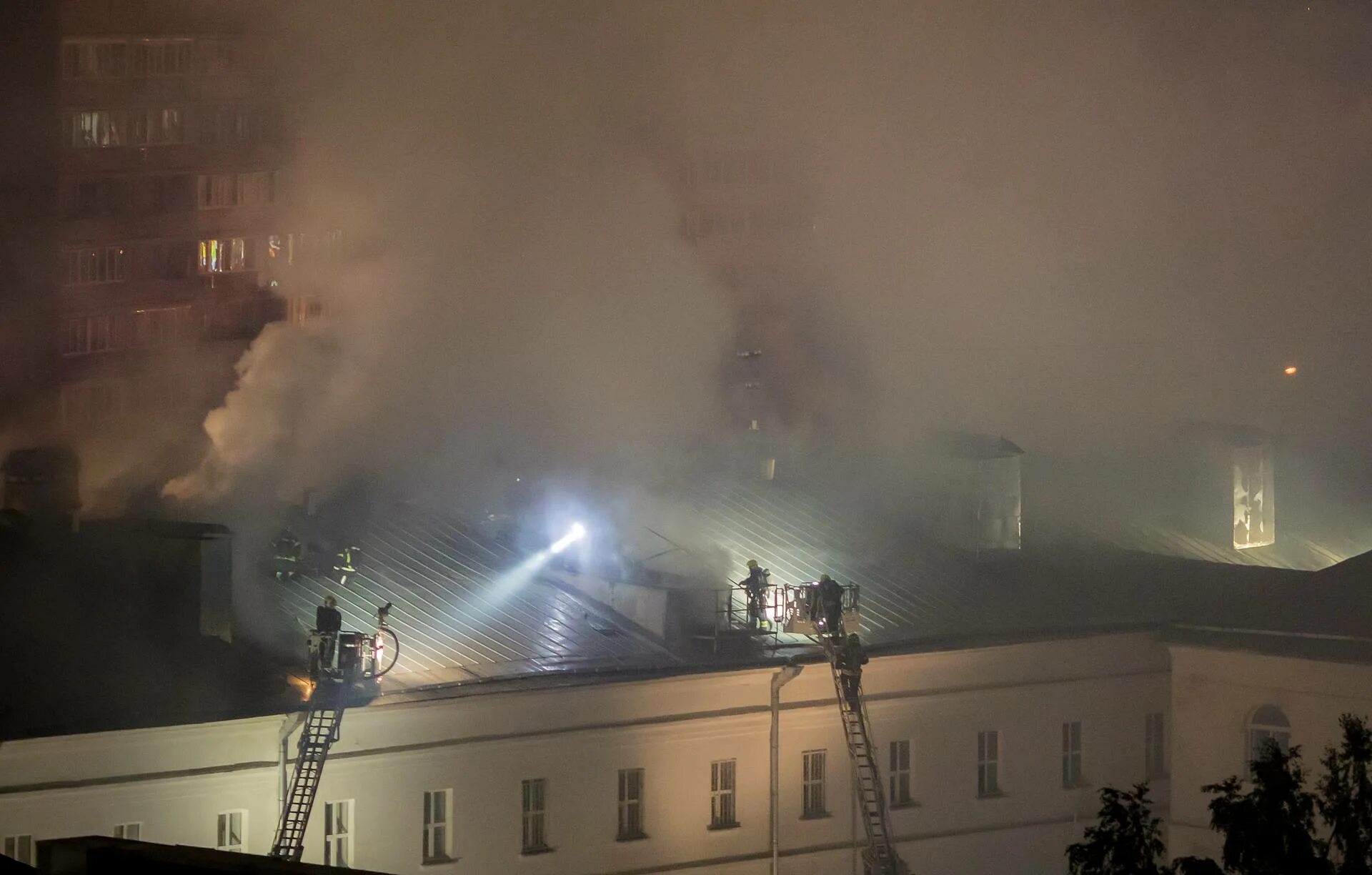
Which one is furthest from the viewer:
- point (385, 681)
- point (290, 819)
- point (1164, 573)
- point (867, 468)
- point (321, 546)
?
point (867, 468)

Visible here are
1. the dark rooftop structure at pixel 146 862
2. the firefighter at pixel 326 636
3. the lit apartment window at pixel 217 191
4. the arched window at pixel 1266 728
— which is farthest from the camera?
the lit apartment window at pixel 217 191

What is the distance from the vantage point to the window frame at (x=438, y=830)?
2388cm

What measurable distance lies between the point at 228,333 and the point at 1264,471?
46.4 m

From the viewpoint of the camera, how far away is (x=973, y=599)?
30.5 meters

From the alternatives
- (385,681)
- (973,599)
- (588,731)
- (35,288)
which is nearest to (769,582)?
(973,599)

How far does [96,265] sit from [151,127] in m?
5.11

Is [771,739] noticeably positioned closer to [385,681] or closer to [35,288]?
[385,681]

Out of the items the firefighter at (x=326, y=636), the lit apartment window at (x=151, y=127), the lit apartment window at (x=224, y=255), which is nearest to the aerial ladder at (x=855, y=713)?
the firefighter at (x=326, y=636)

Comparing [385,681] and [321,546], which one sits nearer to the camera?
Answer: [385,681]

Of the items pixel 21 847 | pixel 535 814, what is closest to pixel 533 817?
pixel 535 814

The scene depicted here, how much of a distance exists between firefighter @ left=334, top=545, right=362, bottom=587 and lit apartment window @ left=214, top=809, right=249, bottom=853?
166 inches

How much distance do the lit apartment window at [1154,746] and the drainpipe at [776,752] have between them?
6360mm

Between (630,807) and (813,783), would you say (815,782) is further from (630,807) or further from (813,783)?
(630,807)

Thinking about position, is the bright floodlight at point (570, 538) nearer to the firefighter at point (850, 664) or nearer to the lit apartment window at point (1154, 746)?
the firefighter at point (850, 664)
